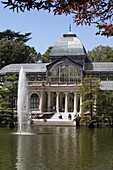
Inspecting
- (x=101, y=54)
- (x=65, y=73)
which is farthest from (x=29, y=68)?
(x=101, y=54)

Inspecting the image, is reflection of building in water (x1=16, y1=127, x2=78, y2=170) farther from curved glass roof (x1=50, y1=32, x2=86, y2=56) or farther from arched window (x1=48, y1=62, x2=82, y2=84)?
curved glass roof (x1=50, y1=32, x2=86, y2=56)

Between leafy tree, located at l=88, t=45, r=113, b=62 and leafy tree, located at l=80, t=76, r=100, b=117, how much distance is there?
28.3 m

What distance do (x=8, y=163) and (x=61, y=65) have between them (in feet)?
128

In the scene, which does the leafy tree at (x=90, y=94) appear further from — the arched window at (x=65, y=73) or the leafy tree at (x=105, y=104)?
the arched window at (x=65, y=73)

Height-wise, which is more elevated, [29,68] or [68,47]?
[68,47]

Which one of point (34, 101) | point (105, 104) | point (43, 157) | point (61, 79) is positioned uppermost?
point (61, 79)

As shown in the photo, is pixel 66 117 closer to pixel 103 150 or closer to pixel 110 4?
pixel 103 150

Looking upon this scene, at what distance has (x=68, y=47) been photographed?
2133 inches

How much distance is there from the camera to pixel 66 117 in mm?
46062

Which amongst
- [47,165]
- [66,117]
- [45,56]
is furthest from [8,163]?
[45,56]

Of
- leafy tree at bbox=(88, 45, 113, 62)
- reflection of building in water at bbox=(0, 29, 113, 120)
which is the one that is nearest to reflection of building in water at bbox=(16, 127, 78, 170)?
reflection of building in water at bbox=(0, 29, 113, 120)

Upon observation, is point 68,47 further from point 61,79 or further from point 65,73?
point 61,79

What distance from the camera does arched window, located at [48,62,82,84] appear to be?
165ft

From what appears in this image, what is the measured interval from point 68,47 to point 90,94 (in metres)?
17.8
